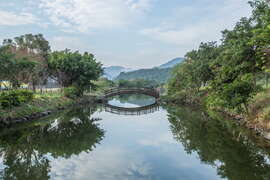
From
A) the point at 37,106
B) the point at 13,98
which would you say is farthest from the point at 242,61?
the point at 37,106

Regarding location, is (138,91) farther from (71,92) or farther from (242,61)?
(242,61)

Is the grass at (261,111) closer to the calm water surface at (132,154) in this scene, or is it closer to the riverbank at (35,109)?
the calm water surface at (132,154)

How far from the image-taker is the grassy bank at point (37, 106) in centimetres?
1509

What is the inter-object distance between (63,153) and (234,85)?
32.1 ft

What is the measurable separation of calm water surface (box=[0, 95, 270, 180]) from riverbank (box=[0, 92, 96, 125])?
6.47ft

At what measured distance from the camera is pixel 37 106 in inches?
767

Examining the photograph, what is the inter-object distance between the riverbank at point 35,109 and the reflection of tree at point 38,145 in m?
1.63

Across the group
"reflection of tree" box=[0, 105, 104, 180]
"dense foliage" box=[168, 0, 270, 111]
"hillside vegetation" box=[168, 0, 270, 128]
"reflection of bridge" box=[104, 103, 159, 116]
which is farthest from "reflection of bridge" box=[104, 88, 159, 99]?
"reflection of tree" box=[0, 105, 104, 180]

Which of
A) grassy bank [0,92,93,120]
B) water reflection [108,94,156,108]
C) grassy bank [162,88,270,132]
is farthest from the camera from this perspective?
water reflection [108,94,156,108]

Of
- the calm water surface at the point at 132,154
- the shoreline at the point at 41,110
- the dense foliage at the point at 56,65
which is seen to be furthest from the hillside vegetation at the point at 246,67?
the dense foliage at the point at 56,65

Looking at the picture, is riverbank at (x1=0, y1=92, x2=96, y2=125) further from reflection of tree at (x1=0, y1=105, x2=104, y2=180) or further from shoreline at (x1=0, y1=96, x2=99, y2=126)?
reflection of tree at (x1=0, y1=105, x2=104, y2=180)

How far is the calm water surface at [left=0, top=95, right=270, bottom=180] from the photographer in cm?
684

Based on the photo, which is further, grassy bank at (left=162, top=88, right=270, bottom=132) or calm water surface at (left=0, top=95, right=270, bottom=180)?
grassy bank at (left=162, top=88, right=270, bottom=132)

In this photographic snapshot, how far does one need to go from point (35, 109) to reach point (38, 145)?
930 cm
